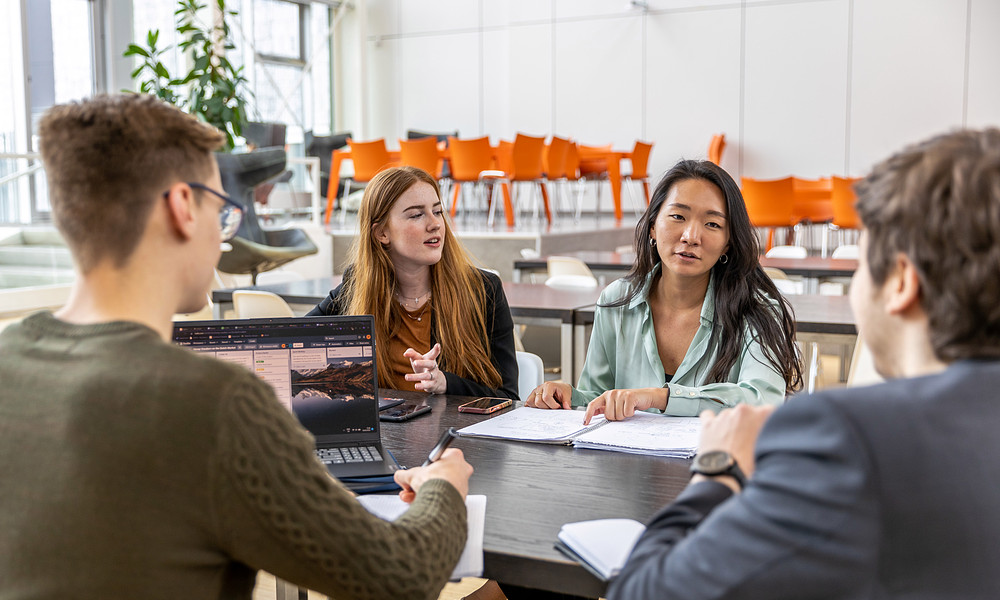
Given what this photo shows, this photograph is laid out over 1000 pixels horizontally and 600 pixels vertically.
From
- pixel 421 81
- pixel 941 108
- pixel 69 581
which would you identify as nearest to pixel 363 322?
pixel 69 581

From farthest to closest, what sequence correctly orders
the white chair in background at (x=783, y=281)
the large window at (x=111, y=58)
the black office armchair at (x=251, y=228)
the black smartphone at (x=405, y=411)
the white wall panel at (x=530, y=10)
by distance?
the white wall panel at (x=530, y=10)
the large window at (x=111, y=58)
the black office armchair at (x=251, y=228)
the white chair in background at (x=783, y=281)
the black smartphone at (x=405, y=411)

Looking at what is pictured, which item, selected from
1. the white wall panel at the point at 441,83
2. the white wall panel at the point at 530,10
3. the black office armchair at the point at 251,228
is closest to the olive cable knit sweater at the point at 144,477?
the black office armchair at the point at 251,228

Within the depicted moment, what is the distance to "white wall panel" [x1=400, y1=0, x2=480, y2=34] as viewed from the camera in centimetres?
1248

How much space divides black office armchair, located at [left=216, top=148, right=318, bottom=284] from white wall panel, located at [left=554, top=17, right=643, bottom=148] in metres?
5.50

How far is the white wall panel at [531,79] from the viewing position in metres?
11.6

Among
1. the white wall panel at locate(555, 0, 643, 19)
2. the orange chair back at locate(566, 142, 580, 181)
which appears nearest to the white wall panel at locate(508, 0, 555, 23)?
the white wall panel at locate(555, 0, 643, 19)

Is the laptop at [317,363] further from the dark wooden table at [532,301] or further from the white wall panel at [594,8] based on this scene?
the white wall panel at [594,8]

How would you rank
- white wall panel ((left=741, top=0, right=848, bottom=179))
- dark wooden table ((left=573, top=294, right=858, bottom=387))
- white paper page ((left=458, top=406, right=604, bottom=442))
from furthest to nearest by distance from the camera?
white wall panel ((left=741, top=0, right=848, bottom=179)) → dark wooden table ((left=573, top=294, right=858, bottom=387)) → white paper page ((left=458, top=406, right=604, bottom=442))

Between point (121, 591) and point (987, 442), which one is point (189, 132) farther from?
point (987, 442)

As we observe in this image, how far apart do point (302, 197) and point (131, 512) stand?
31.1 feet

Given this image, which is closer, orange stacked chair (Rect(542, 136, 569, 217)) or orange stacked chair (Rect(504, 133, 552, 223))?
orange stacked chair (Rect(504, 133, 552, 223))

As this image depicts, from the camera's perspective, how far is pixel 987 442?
2.69 feet

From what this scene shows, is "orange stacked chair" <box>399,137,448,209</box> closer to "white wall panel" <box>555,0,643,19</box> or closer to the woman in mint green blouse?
"white wall panel" <box>555,0,643,19</box>

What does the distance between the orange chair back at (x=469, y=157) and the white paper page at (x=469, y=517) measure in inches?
279
